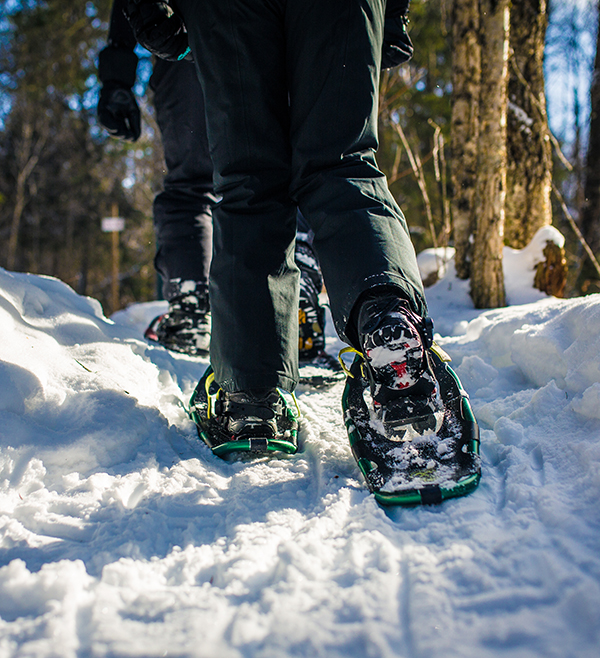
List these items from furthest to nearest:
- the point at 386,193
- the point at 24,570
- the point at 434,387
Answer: the point at 386,193 < the point at 434,387 < the point at 24,570

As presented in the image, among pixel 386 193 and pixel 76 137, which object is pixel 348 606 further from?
pixel 76 137

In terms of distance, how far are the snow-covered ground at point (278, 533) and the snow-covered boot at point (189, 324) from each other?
518 millimetres

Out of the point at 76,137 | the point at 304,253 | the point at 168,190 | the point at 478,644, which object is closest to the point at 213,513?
the point at 478,644

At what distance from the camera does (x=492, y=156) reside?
7.82 ft

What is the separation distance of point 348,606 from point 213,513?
0.32 m

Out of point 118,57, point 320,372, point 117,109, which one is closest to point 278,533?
point 320,372

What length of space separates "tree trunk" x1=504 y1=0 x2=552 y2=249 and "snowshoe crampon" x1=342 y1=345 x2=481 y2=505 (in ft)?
8.62

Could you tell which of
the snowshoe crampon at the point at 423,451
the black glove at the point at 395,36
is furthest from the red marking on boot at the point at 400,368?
the black glove at the point at 395,36

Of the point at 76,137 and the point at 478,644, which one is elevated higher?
the point at 76,137

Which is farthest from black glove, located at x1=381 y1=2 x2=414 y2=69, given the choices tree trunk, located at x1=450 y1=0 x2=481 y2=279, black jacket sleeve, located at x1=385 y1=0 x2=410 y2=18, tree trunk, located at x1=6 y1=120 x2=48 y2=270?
tree trunk, located at x1=6 y1=120 x2=48 y2=270

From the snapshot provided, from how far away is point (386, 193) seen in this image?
3.00 feet

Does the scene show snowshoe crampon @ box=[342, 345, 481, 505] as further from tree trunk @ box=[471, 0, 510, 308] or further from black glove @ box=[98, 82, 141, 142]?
tree trunk @ box=[471, 0, 510, 308]

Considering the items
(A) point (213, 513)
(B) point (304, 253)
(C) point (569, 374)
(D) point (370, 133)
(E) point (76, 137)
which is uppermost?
(E) point (76, 137)

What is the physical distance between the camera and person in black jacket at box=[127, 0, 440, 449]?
2.67 feet
